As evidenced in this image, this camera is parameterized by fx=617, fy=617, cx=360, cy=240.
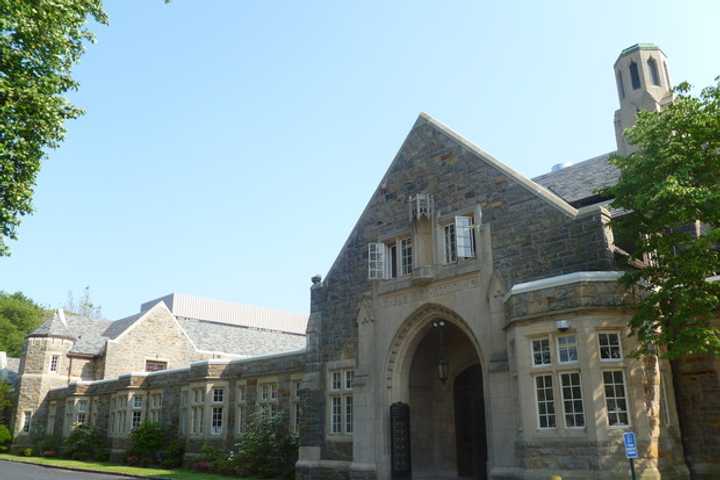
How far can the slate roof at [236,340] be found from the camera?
46406 mm

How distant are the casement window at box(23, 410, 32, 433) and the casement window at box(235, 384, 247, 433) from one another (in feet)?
78.2

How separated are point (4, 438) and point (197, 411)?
2267 cm

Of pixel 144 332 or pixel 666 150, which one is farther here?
pixel 144 332

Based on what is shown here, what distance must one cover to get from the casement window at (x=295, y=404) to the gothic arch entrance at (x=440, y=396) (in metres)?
5.91

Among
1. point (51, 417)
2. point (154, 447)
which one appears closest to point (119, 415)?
point (154, 447)

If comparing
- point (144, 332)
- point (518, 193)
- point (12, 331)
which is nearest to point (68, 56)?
point (518, 193)

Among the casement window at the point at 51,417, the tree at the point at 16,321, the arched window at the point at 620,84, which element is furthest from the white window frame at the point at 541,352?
the tree at the point at 16,321

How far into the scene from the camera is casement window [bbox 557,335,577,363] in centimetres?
1349

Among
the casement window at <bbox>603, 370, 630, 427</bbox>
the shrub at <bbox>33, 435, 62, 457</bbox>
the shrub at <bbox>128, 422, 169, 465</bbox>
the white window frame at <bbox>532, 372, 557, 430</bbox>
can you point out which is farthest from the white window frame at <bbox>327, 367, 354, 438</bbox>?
the shrub at <bbox>33, 435, 62, 457</bbox>

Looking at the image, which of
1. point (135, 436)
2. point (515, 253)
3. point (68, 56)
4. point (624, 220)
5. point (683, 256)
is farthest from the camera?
point (135, 436)

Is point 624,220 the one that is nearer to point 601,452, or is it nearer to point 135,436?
point 601,452

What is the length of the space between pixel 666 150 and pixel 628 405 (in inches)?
209

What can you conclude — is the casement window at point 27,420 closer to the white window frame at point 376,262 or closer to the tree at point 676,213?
the white window frame at point 376,262

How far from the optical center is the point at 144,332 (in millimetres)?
43656
